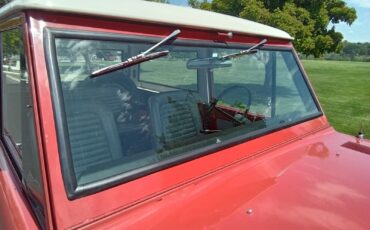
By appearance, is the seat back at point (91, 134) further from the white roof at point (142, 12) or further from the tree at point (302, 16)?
the tree at point (302, 16)

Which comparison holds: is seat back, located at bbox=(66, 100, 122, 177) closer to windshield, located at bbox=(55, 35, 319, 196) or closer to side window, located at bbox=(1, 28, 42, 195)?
windshield, located at bbox=(55, 35, 319, 196)

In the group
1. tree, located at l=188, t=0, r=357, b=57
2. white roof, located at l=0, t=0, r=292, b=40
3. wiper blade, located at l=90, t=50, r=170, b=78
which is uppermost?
tree, located at l=188, t=0, r=357, b=57

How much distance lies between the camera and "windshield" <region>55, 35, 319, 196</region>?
4.98ft

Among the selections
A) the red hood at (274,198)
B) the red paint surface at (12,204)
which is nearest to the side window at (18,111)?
the red paint surface at (12,204)

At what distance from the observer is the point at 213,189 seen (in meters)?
1.66

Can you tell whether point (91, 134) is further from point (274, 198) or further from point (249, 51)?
point (249, 51)

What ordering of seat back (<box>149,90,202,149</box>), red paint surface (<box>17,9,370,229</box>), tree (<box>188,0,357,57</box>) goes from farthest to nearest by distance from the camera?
tree (<box>188,0,357,57</box>)
seat back (<box>149,90,202,149</box>)
red paint surface (<box>17,9,370,229</box>)

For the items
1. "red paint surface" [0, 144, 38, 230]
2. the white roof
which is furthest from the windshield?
"red paint surface" [0, 144, 38, 230]

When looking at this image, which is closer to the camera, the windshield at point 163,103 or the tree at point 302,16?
the windshield at point 163,103

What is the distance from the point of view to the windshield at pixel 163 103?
4.98ft

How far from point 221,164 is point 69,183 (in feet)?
2.51

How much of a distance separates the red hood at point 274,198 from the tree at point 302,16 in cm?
753

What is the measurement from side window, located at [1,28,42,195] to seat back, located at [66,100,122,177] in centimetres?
15

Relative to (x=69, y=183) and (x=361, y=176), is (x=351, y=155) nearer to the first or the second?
(x=361, y=176)
